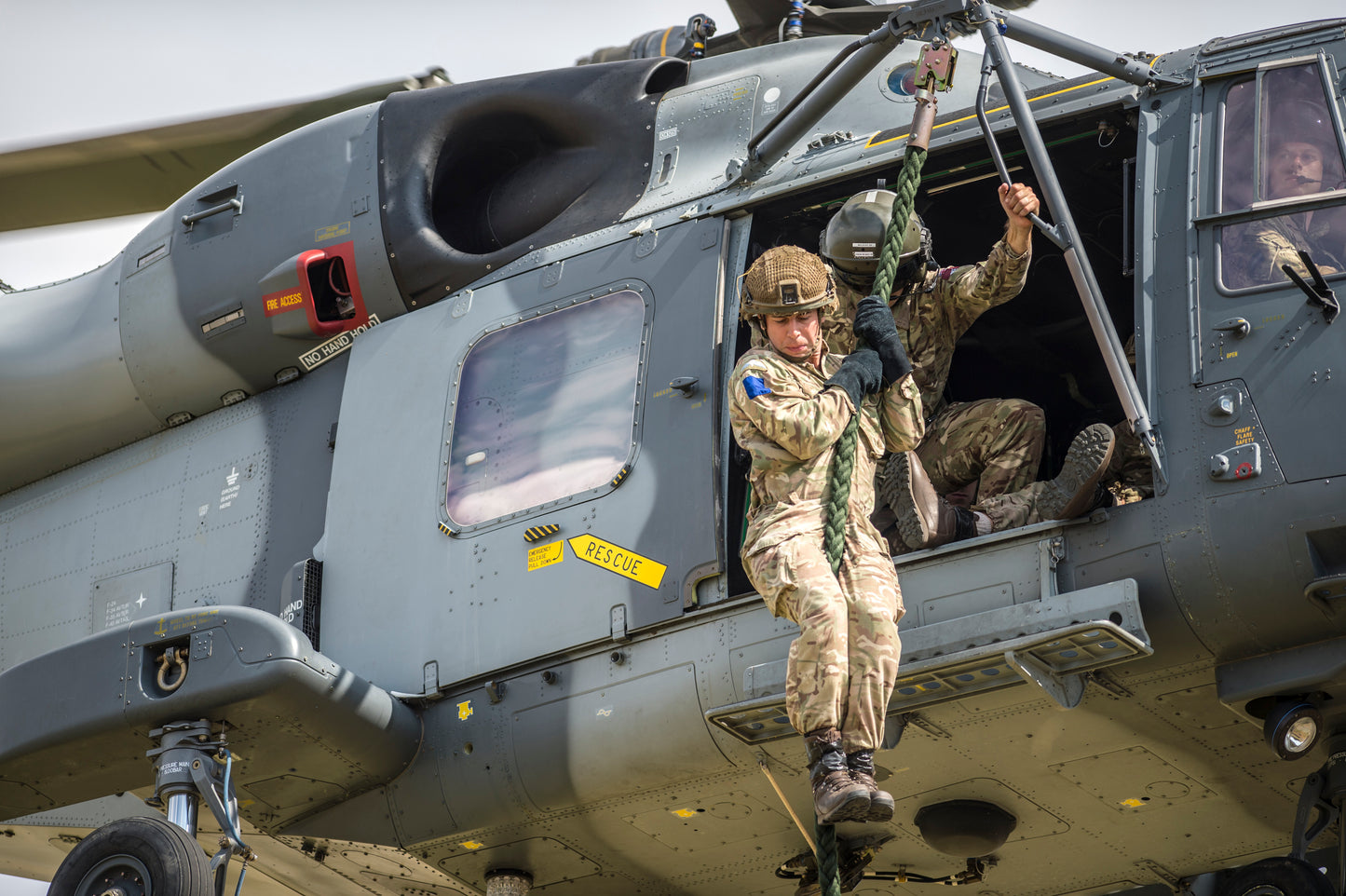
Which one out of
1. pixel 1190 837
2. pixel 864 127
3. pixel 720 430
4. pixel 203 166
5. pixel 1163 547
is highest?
pixel 203 166

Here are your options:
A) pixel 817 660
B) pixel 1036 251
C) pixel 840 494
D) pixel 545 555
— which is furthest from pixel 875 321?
pixel 1036 251

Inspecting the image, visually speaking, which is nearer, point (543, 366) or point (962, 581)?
point (962, 581)

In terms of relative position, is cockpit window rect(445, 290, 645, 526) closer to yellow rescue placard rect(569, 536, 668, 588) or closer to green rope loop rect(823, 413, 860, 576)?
yellow rescue placard rect(569, 536, 668, 588)

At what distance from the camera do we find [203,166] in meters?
9.47

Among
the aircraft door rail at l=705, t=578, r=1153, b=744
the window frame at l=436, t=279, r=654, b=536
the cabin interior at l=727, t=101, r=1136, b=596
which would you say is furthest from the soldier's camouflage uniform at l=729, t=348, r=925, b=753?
the window frame at l=436, t=279, r=654, b=536

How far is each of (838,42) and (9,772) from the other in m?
4.90

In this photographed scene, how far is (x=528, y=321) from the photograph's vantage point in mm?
7211

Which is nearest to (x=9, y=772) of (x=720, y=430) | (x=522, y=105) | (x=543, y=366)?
(x=543, y=366)

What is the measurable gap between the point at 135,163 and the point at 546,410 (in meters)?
3.70

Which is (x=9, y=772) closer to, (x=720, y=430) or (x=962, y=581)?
(x=720, y=430)

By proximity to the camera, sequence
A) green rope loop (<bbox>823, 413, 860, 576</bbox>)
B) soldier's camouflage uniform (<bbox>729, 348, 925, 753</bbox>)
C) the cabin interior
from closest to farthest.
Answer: soldier's camouflage uniform (<bbox>729, 348, 925, 753</bbox>) → green rope loop (<bbox>823, 413, 860, 576</bbox>) → the cabin interior

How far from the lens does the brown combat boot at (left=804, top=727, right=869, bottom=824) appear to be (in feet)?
15.2

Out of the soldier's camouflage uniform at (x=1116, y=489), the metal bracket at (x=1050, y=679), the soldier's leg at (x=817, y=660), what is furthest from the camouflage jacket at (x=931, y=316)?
the metal bracket at (x=1050, y=679)

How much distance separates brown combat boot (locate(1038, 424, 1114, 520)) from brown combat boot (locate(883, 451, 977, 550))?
1.03ft
